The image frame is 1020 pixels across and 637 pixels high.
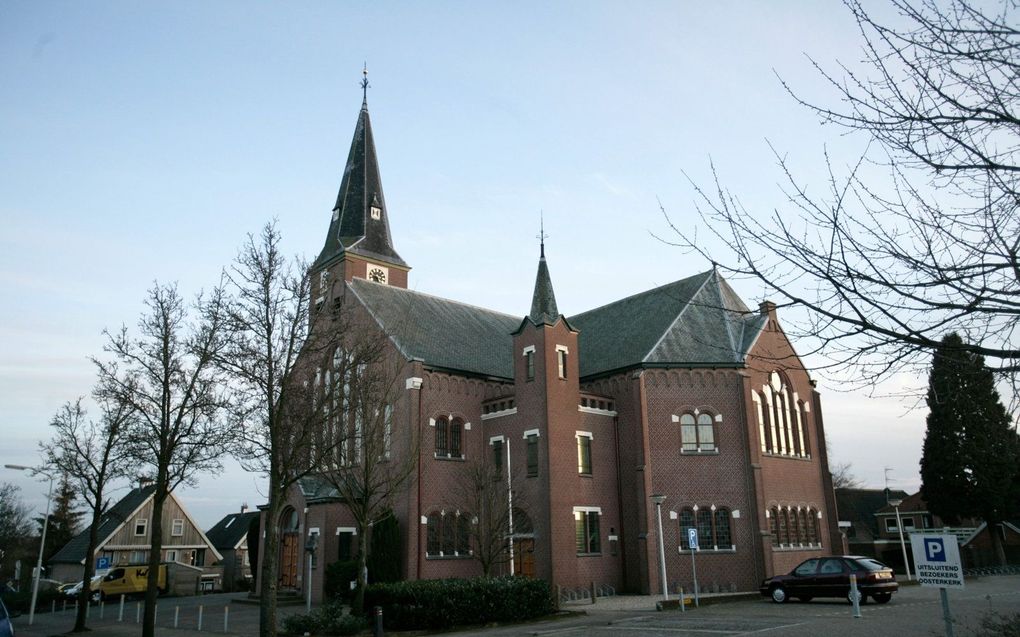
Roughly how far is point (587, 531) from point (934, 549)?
2223 cm

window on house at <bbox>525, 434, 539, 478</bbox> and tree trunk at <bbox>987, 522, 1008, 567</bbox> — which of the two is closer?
window on house at <bbox>525, 434, 539, 478</bbox>

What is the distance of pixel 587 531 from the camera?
105ft

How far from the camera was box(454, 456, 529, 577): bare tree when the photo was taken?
1042 inches

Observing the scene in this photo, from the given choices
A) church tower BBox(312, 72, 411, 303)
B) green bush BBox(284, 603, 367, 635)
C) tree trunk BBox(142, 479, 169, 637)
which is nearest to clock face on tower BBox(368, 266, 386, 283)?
church tower BBox(312, 72, 411, 303)

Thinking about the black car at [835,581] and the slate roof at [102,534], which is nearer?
the black car at [835,581]

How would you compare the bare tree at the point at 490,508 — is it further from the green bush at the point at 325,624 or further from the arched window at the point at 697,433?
the arched window at the point at 697,433

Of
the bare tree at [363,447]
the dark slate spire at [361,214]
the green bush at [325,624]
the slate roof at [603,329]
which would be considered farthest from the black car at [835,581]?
the dark slate spire at [361,214]

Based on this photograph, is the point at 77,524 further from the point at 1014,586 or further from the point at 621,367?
the point at 1014,586

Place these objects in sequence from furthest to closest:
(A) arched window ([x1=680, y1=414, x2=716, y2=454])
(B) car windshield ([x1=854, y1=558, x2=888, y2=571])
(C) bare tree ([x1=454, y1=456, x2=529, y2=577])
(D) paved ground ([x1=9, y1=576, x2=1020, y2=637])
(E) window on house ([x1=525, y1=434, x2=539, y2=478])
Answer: (A) arched window ([x1=680, y1=414, x2=716, y2=454])
(E) window on house ([x1=525, y1=434, x2=539, y2=478])
(C) bare tree ([x1=454, y1=456, x2=529, y2=577])
(B) car windshield ([x1=854, y1=558, x2=888, y2=571])
(D) paved ground ([x1=9, y1=576, x2=1020, y2=637])

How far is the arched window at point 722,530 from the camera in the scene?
104 feet

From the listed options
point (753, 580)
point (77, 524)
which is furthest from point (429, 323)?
point (77, 524)

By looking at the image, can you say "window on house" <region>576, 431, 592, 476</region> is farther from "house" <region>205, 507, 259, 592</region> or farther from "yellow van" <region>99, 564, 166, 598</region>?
"house" <region>205, 507, 259, 592</region>

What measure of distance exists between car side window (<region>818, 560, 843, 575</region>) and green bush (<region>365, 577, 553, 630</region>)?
29.9 feet

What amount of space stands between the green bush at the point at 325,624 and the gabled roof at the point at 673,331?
17689mm
